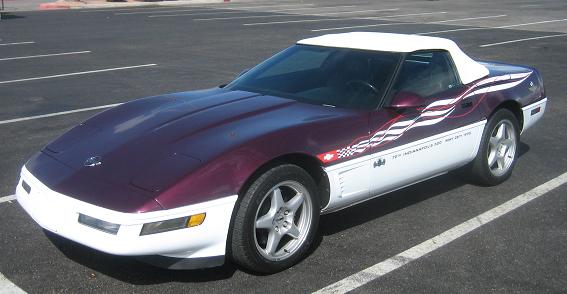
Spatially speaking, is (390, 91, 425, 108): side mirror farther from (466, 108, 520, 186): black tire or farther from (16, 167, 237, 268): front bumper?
(16, 167, 237, 268): front bumper

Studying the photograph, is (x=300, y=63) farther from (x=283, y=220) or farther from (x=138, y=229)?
(x=138, y=229)

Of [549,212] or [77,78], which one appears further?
[77,78]

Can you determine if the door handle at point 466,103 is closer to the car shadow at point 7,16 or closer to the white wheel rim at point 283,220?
the white wheel rim at point 283,220

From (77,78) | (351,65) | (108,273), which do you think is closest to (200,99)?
(351,65)

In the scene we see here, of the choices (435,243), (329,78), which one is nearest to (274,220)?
(435,243)

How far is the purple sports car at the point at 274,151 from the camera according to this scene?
3604 mm

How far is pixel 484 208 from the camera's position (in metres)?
5.30

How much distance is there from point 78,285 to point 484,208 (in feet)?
10.2

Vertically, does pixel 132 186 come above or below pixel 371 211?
above

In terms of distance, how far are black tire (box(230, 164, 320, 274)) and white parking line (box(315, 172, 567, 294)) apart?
1.17 ft

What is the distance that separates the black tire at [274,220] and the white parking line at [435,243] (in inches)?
14.1

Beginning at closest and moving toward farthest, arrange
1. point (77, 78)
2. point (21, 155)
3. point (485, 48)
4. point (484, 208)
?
point (484, 208)
point (21, 155)
point (77, 78)
point (485, 48)

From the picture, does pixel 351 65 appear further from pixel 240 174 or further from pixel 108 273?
pixel 108 273

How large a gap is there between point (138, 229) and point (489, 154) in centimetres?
337
